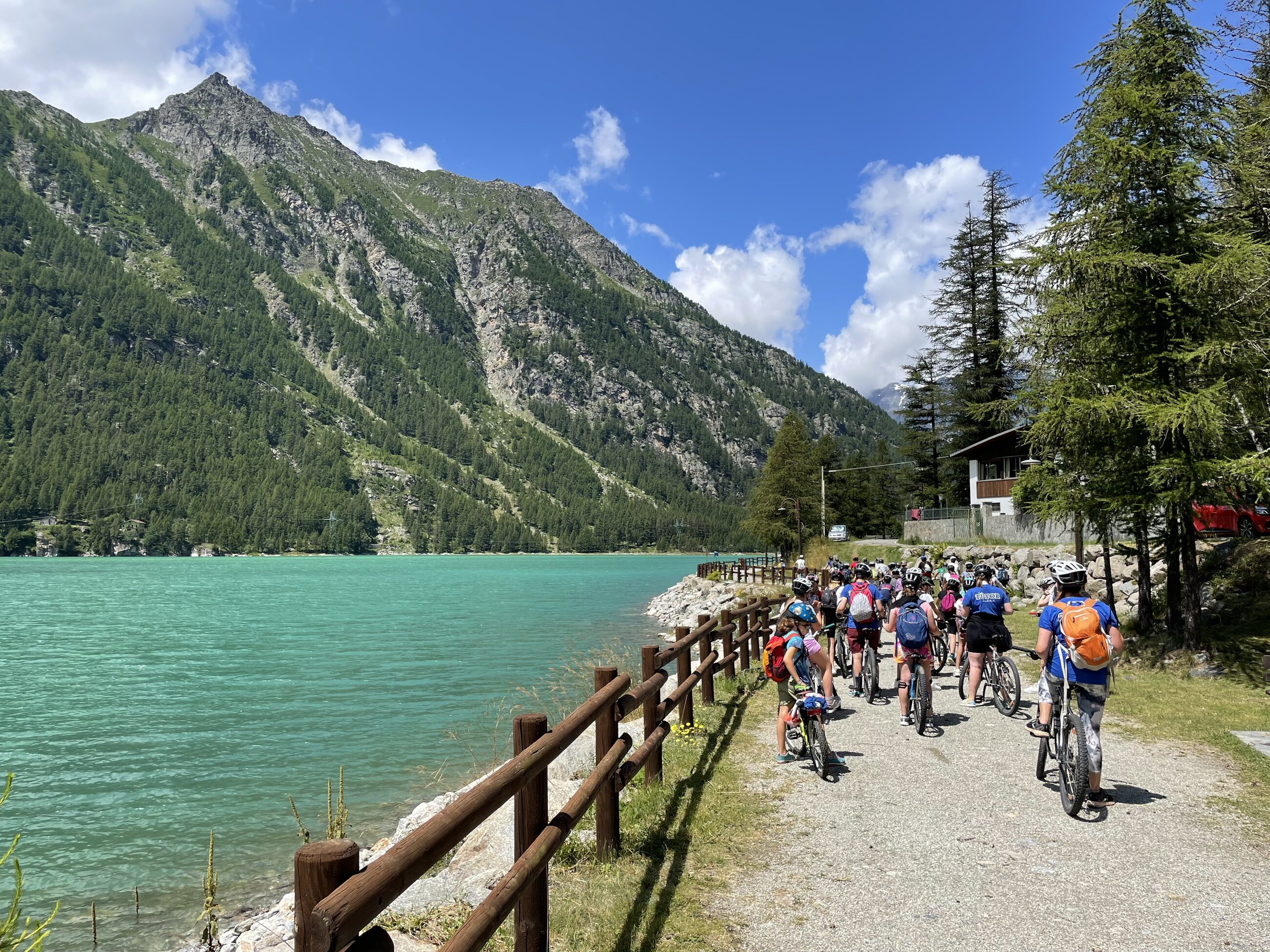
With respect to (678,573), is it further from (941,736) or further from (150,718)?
(941,736)

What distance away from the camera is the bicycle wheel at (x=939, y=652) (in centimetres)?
1540

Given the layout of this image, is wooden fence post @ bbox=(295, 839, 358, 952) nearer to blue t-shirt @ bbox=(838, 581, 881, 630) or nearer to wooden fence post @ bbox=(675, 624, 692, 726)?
wooden fence post @ bbox=(675, 624, 692, 726)

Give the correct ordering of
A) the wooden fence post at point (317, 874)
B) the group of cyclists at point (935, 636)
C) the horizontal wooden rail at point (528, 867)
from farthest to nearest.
Answer: the group of cyclists at point (935, 636) < the horizontal wooden rail at point (528, 867) < the wooden fence post at point (317, 874)

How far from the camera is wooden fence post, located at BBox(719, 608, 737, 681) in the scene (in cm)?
1378

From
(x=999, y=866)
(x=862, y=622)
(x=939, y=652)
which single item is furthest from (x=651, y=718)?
(x=939, y=652)

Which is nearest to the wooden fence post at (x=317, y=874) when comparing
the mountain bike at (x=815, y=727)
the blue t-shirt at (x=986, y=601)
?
the mountain bike at (x=815, y=727)

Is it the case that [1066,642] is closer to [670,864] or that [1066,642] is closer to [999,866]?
[999,866]

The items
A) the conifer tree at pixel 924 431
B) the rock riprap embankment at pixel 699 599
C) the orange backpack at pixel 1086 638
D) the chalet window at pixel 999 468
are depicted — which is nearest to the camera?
the orange backpack at pixel 1086 638

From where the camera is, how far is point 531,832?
4.38 m

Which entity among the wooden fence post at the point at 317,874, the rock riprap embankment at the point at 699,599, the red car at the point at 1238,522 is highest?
the red car at the point at 1238,522

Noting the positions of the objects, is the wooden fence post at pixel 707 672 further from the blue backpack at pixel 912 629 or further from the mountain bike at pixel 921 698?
the mountain bike at pixel 921 698

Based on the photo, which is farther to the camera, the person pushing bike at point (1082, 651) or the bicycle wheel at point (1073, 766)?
the person pushing bike at point (1082, 651)

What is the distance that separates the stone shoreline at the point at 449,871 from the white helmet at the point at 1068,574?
4715 millimetres

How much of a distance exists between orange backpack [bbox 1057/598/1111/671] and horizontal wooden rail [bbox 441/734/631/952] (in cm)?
455
